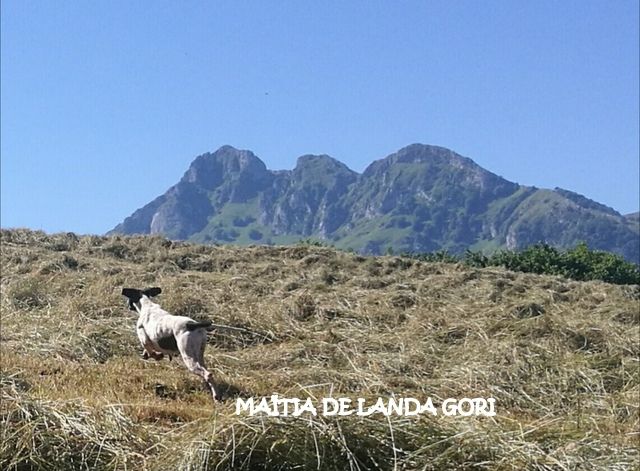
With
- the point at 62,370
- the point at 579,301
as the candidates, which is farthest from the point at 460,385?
the point at 579,301

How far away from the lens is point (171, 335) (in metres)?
7.27

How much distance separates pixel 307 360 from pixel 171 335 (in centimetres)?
206

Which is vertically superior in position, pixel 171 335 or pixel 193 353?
pixel 171 335

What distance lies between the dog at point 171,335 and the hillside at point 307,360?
0.21m

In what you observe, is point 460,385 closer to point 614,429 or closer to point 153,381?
point 614,429

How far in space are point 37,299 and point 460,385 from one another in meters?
6.25

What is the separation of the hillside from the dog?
212 millimetres

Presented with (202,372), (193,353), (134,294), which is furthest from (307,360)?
(202,372)

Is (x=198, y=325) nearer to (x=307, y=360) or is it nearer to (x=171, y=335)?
(x=171, y=335)

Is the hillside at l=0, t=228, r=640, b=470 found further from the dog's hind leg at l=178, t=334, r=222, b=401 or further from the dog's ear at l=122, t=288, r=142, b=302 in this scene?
the dog's ear at l=122, t=288, r=142, b=302

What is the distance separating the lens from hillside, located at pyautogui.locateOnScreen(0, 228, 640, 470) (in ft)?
15.4

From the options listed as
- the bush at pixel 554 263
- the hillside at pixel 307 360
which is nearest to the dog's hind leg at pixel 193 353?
the hillside at pixel 307 360

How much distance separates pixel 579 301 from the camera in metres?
13.4

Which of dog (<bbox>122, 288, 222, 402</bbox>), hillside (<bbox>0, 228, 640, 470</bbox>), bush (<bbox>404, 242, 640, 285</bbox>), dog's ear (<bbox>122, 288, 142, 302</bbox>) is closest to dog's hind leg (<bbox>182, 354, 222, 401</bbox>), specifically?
dog (<bbox>122, 288, 222, 402</bbox>)
